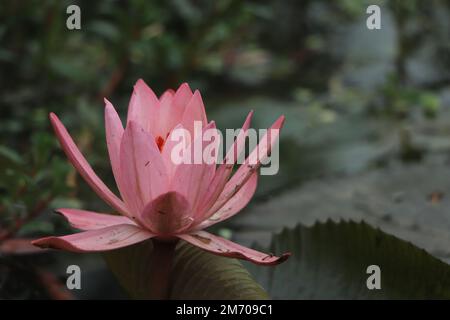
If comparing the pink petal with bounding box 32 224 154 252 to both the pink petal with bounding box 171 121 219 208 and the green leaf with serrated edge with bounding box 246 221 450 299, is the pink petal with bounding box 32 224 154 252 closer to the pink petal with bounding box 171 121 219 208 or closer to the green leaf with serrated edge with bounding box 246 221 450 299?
the pink petal with bounding box 171 121 219 208

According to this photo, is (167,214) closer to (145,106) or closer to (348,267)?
→ (145,106)

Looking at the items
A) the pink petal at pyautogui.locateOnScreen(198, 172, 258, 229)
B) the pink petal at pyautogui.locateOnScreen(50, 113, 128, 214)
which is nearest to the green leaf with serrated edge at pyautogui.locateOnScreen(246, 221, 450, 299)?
the pink petal at pyautogui.locateOnScreen(198, 172, 258, 229)

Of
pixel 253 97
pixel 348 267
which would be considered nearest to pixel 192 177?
pixel 348 267

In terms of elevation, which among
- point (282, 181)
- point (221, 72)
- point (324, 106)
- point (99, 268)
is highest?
point (221, 72)

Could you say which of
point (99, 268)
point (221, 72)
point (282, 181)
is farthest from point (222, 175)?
point (221, 72)

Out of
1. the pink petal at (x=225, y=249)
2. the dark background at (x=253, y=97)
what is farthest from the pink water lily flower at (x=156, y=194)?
the dark background at (x=253, y=97)

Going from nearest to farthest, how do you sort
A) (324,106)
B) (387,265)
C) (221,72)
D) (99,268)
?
1. (387,265)
2. (99,268)
3. (324,106)
4. (221,72)

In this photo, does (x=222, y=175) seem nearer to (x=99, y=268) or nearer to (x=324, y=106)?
(x=99, y=268)

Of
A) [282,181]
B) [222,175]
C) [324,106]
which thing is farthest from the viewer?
[324,106]

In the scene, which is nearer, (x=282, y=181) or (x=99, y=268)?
(x=99, y=268)
